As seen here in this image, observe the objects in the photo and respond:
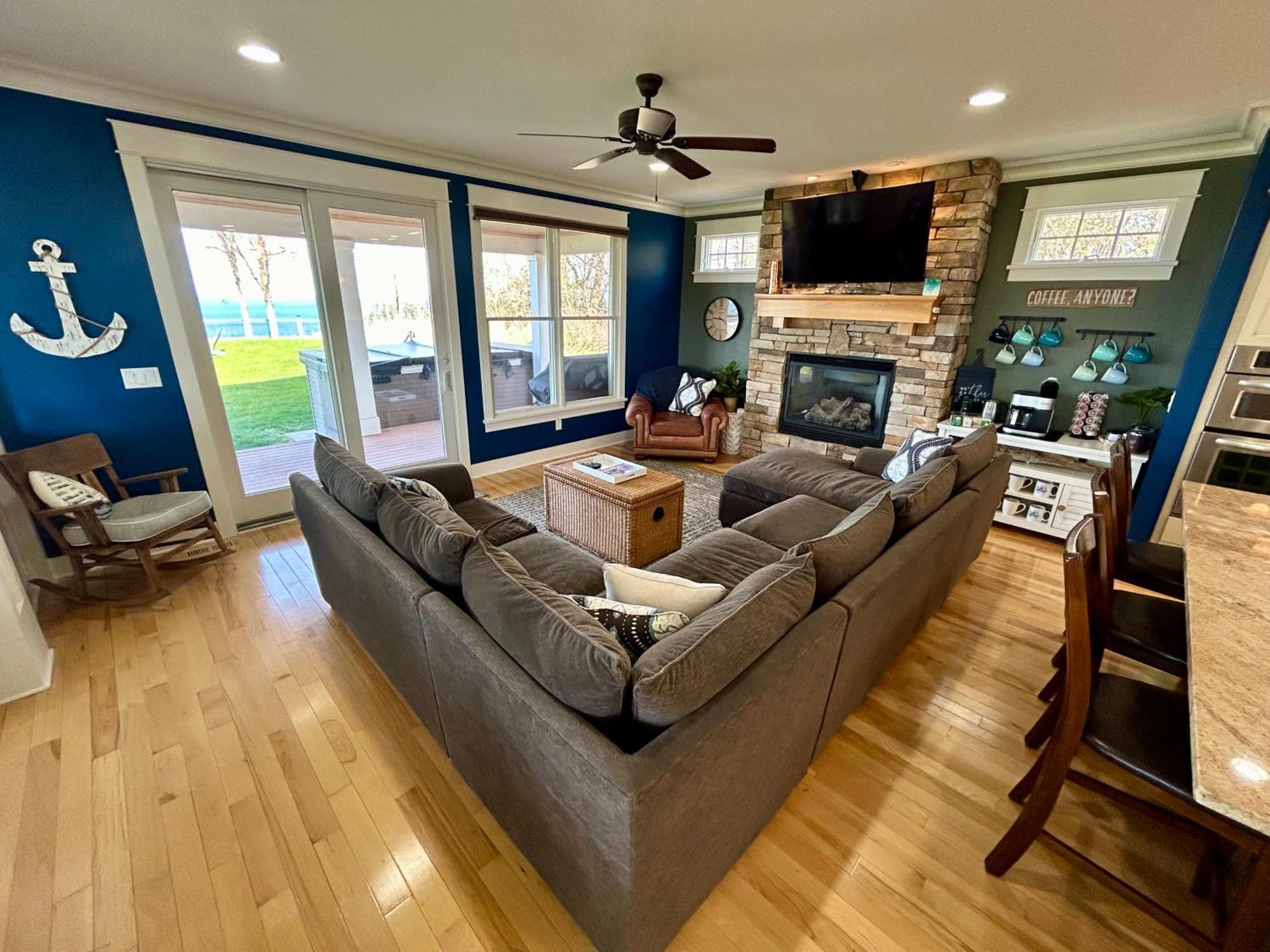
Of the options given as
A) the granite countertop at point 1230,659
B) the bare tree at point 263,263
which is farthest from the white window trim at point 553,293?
the granite countertop at point 1230,659

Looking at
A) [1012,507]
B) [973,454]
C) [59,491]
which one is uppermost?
[973,454]

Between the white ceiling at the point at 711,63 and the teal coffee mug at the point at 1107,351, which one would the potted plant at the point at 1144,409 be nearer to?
the teal coffee mug at the point at 1107,351

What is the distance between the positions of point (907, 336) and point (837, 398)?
2.61 ft

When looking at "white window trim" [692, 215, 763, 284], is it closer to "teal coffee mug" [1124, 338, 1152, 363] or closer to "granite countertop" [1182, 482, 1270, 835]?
"teal coffee mug" [1124, 338, 1152, 363]

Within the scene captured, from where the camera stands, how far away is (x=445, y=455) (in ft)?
14.3

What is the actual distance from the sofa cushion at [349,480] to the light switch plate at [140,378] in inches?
55.9

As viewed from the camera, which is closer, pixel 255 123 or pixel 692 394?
pixel 255 123

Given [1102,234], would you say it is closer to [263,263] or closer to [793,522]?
[793,522]

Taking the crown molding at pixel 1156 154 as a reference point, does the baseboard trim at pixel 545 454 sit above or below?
below

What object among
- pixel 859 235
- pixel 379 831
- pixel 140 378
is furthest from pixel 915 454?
pixel 140 378

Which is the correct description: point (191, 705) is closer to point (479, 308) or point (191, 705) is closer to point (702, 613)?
point (702, 613)

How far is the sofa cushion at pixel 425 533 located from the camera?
4.93 ft

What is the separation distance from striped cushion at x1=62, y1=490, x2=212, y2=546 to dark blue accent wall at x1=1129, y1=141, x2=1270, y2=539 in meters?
5.66

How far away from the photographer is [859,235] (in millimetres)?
3939
